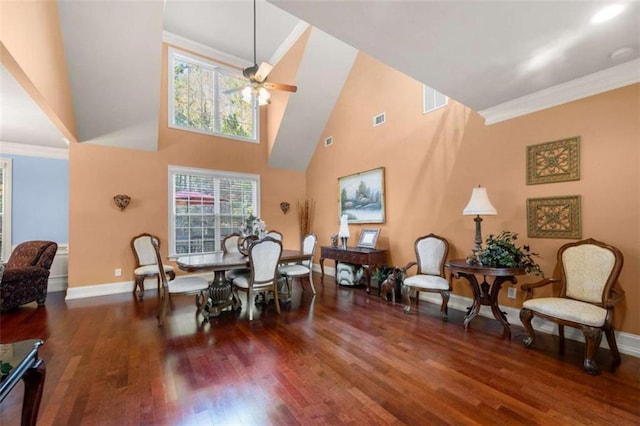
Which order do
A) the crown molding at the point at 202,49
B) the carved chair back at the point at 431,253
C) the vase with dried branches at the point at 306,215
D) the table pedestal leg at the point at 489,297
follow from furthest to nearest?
the vase with dried branches at the point at 306,215, the crown molding at the point at 202,49, the carved chair back at the point at 431,253, the table pedestal leg at the point at 489,297

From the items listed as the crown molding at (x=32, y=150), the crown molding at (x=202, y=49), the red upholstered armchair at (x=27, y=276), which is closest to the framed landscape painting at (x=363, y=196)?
the crown molding at (x=202, y=49)

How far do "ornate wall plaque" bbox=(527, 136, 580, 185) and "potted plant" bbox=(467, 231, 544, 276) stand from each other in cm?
72

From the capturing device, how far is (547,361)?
2350 millimetres

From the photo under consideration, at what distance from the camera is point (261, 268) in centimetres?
350

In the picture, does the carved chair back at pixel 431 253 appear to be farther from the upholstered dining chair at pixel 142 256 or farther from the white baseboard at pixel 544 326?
the upholstered dining chair at pixel 142 256

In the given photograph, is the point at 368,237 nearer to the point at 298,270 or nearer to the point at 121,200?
the point at 298,270

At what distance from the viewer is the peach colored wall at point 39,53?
2.12m

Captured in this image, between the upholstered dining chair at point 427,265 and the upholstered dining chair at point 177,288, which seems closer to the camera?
the upholstered dining chair at point 177,288

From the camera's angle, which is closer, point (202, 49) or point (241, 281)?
point (241, 281)

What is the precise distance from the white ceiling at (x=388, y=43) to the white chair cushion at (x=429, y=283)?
222cm

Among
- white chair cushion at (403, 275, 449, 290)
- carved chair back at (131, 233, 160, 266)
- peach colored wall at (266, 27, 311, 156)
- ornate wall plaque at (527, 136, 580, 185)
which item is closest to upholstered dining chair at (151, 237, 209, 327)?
carved chair back at (131, 233, 160, 266)

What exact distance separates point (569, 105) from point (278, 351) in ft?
12.9

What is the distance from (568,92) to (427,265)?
8.34ft

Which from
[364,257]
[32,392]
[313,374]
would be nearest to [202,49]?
[364,257]
